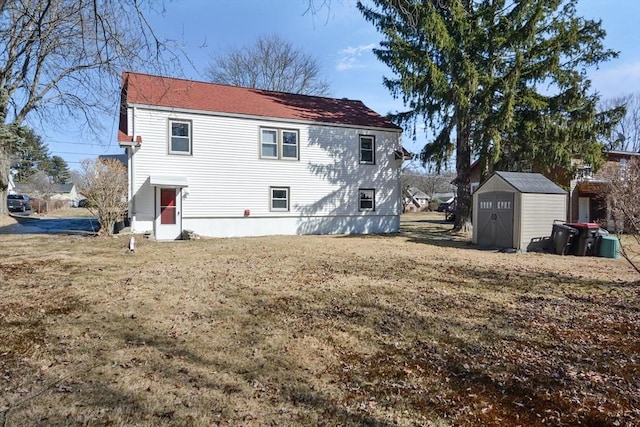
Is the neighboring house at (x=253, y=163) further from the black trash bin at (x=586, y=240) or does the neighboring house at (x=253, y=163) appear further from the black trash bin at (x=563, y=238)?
the black trash bin at (x=586, y=240)

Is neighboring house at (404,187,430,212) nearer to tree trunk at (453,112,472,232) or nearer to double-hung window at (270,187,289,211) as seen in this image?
tree trunk at (453,112,472,232)

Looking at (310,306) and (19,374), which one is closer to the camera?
(19,374)

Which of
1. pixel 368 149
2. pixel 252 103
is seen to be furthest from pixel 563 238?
pixel 252 103

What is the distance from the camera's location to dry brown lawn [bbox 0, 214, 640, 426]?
310cm

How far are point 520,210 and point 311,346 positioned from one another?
11.3m

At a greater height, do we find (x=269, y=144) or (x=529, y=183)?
(x=269, y=144)

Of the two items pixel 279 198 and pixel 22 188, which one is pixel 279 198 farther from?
pixel 22 188

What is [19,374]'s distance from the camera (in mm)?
3506

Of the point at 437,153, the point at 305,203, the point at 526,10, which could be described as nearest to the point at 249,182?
the point at 305,203

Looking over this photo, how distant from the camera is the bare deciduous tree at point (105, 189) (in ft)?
43.5

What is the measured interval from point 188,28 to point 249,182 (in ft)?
35.3

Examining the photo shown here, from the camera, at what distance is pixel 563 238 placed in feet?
41.8

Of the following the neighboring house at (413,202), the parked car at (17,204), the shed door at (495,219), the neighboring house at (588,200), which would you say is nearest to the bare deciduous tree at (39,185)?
the parked car at (17,204)

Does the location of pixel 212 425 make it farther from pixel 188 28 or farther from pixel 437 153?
pixel 437 153
